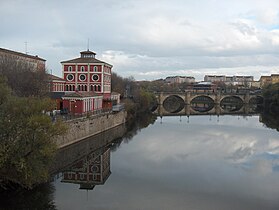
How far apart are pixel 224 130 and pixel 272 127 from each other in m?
8.30

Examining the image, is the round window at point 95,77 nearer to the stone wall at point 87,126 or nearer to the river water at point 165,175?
the stone wall at point 87,126

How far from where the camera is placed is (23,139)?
15227 mm

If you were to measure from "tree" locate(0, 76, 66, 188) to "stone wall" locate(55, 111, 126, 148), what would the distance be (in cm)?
797

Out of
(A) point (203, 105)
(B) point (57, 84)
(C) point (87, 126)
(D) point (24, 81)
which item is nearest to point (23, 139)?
(C) point (87, 126)

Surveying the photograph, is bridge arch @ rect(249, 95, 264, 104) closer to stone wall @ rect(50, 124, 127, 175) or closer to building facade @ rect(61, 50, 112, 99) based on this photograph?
building facade @ rect(61, 50, 112, 99)

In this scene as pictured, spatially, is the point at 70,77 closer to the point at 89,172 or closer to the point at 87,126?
the point at 87,126

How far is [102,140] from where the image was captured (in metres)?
32.1

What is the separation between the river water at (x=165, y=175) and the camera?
53.3ft

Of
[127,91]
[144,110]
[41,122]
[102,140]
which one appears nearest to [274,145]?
[102,140]

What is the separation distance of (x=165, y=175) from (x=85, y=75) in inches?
1077

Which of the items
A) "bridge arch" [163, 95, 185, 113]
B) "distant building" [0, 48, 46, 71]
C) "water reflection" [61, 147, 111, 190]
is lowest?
"water reflection" [61, 147, 111, 190]

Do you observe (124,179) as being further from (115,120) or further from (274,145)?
(115,120)

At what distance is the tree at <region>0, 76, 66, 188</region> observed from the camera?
1491 cm

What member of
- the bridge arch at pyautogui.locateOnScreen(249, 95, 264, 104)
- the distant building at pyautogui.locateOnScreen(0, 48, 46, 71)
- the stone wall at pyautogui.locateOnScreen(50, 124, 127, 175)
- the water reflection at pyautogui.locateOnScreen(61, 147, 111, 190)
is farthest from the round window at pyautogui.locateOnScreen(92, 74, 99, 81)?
Answer: the bridge arch at pyautogui.locateOnScreen(249, 95, 264, 104)
